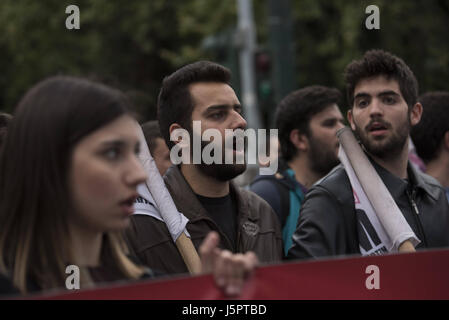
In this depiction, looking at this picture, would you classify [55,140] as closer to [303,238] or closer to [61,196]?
[61,196]

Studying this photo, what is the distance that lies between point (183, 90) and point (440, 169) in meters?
2.11

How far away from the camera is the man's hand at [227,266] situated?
2.43m

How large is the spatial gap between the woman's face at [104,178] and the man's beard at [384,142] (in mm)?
1970

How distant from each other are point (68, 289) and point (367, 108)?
7.66 feet

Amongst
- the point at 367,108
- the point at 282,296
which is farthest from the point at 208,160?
the point at 282,296

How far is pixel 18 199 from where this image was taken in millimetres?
2465

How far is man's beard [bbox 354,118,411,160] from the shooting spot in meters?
4.22

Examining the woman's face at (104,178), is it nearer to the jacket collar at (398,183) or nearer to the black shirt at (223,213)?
the black shirt at (223,213)

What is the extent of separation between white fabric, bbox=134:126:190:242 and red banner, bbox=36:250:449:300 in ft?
3.50

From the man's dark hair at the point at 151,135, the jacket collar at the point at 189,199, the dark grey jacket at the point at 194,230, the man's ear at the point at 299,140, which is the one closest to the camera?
the dark grey jacket at the point at 194,230

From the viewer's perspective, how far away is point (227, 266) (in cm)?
244

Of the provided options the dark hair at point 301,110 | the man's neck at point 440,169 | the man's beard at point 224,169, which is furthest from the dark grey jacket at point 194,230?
the dark hair at point 301,110

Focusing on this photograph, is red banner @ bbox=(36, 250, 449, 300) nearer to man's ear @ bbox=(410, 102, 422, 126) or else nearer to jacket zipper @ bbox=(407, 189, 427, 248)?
jacket zipper @ bbox=(407, 189, 427, 248)

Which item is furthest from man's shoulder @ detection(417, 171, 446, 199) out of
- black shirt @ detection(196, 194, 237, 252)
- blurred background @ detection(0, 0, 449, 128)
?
blurred background @ detection(0, 0, 449, 128)
